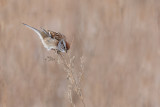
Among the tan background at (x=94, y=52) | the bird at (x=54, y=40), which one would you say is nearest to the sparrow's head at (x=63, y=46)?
the bird at (x=54, y=40)

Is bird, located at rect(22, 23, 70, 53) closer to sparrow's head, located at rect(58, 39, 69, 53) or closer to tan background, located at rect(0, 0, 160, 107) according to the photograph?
sparrow's head, located at rect(58, 39, 69, 53)

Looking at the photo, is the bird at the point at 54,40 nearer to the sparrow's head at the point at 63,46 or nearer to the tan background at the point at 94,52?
the sparrow's head at the point at 63,46

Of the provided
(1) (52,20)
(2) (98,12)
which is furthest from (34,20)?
(2) (98,12)

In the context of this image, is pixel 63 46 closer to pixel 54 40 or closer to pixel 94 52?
pixel 54 40

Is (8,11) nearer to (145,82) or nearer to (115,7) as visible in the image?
(115,7)

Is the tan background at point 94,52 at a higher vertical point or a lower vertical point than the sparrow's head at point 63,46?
lower

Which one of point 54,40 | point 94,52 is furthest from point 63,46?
A: point 94,52

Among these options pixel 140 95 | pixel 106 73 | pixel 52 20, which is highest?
pixel 52 20
